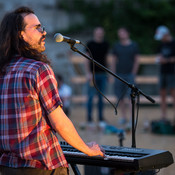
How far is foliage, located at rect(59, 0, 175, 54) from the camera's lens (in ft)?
42.9

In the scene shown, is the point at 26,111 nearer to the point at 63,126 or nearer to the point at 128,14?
the point at 63,126

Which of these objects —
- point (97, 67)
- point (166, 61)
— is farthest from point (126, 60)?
point (166, 61)

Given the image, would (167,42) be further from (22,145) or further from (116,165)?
(22,145)

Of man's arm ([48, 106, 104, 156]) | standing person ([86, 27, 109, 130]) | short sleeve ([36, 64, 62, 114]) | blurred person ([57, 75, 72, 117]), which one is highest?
short sleeve ([36, 64, 62, 114])

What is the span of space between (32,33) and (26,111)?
0.44m

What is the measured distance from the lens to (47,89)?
7.30 ft

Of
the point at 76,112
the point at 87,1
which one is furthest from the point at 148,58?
the point at 87,1

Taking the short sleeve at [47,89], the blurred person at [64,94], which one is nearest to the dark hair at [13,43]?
the short sleeve at [47,89]

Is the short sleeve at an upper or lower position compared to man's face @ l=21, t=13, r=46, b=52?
lower

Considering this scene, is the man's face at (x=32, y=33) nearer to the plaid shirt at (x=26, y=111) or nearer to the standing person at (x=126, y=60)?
the plaid shirt at (x=26, y=111)

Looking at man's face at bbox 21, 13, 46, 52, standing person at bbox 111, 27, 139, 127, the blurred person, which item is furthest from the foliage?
man's face at bbox 21, 13, 46, 52

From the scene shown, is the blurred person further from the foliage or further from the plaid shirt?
the plaid shirt

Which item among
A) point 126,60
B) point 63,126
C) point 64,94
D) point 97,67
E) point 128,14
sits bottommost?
point 64,94

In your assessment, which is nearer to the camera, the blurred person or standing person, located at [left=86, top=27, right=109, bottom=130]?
standing person, located at [left=86, top=27, right=109, bottom=130]
